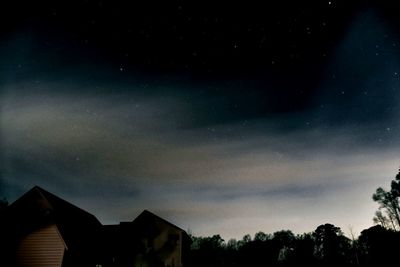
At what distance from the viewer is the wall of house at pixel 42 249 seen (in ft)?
74.2

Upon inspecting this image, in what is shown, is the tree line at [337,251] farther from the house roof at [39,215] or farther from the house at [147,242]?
the house roof at [39,215]

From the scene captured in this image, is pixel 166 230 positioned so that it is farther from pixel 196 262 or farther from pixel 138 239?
pixel 196 262

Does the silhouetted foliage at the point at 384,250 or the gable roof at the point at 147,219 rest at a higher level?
the gable roof at the point at 147,219

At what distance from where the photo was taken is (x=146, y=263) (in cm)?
3869

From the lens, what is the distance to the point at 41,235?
77.1ft

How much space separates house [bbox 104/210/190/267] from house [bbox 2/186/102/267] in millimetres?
12393

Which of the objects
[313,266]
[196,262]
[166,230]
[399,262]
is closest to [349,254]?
[313,266]

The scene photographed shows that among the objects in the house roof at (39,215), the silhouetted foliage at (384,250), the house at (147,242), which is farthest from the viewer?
the silhouetted foliage at (384,250)

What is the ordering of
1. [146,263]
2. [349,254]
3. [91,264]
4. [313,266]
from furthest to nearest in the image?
[349,254] → [313,266] → [146,263] → [91,264]

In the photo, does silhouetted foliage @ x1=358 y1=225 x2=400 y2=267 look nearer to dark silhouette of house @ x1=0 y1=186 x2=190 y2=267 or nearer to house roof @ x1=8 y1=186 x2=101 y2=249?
dark silhouette of house @ x1=0 y1=186 x2=190 y2=267

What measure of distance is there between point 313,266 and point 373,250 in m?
16.3

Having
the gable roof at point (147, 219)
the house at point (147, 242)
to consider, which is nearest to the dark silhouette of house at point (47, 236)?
the house at point (147, 242)

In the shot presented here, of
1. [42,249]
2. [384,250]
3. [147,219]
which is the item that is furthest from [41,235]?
[384,250]

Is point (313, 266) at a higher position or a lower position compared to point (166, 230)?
lower
